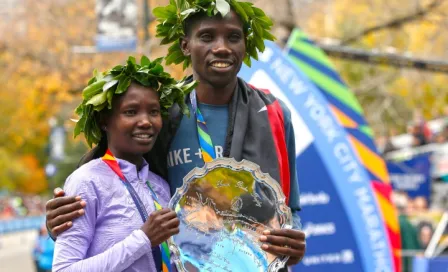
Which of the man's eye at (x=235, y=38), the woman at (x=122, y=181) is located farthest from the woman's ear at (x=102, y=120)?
the man's eye at (x=235, y=38)

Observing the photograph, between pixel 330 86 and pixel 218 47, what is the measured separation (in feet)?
11.6

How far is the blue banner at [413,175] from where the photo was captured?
14773 mm

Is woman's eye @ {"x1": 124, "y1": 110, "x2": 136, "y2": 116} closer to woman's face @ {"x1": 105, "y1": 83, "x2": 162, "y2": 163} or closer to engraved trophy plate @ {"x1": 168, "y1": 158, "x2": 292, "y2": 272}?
woman's face @ {"x1": 105, "y1": 83, "x2": 162, "y2": 163}

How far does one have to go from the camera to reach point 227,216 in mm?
3945

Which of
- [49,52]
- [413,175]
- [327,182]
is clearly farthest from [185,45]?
[49,52]

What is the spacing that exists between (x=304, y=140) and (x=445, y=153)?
32.0 ft

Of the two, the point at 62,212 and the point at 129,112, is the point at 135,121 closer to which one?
the point at 129,112

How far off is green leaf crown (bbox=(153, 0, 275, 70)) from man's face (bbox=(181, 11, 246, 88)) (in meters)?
0.04

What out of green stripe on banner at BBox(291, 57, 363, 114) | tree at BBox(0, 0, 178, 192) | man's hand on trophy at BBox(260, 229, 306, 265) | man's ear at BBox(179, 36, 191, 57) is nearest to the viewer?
man's hand on trophy at BBox(260, 229, 306, 265)

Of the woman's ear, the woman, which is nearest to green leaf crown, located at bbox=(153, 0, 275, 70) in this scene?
the woman

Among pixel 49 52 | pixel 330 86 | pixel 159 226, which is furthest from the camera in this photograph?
pixel 49 52

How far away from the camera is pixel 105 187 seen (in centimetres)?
387

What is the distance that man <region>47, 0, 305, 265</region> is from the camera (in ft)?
13.7

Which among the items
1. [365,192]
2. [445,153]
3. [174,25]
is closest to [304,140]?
[365,192]
